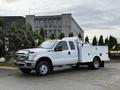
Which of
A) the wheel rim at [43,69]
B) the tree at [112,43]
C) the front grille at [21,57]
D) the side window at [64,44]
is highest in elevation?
the tree at [112,43]

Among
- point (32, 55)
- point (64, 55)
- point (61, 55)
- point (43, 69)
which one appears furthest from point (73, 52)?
point (32, 55)

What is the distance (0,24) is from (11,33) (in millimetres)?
1781

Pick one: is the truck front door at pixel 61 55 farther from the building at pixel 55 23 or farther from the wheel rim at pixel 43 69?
the building at pixel 55 23

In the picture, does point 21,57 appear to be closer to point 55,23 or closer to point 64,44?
point 64,44

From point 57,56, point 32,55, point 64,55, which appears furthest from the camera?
point 64,55

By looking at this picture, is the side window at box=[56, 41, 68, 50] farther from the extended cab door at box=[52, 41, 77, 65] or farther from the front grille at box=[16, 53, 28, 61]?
the front grille at box=[16, 53, 28, 61]

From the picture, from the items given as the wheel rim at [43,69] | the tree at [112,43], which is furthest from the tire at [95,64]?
the tree at [112,43]

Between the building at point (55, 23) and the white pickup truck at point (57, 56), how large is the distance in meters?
49.9

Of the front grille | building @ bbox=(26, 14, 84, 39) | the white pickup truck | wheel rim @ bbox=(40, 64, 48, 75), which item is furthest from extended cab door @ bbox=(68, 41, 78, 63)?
building @ bbox=(26, 14, 84, 39)

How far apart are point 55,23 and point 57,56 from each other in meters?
57.3

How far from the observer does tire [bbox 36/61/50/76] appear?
16.7 meters

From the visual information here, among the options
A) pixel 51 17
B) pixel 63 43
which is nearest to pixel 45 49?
pixel 63 43

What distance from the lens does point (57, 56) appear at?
58.6 ft

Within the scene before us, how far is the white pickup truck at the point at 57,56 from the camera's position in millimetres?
16688
